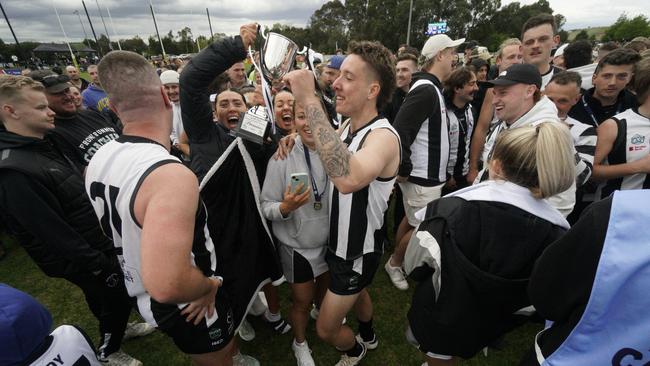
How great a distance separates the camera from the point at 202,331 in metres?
1.72

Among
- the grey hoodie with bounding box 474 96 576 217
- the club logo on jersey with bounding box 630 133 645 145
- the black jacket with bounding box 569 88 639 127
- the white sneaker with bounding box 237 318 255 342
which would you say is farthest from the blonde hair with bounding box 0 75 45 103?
the black jacket with bounding box 569 88 639 127

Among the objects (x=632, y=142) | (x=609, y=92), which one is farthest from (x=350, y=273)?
(x=609, y=92)

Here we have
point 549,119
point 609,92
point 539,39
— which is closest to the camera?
point 549,119

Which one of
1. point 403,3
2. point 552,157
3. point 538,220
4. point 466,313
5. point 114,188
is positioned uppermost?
point 403,3

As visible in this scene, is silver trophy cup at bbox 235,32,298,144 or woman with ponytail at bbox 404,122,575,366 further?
silver trophy cup at bbox 235,32,298,144

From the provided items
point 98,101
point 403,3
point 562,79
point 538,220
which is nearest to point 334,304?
point 538,220

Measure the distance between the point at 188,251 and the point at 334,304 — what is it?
1.23 meters

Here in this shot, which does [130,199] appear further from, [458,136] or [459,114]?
[459,114]

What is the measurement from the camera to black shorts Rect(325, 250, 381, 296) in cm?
209

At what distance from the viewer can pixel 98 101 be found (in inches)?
225

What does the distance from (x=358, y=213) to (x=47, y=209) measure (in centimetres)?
225

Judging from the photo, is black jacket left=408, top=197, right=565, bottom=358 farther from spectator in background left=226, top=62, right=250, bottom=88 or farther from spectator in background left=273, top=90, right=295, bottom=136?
spectator in background left=226, top=62, right=250, bottom=88

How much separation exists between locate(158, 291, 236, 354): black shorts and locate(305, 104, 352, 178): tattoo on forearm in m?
1.10

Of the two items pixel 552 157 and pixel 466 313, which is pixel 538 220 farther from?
pixel 466 313
